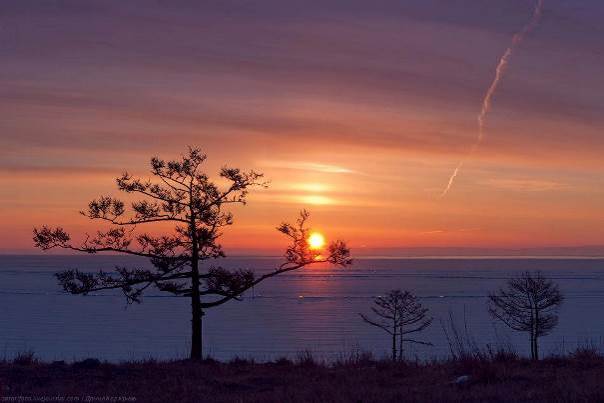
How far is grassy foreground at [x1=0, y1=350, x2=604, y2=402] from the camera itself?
12.4 m

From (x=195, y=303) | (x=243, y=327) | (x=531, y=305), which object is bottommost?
(x=243, y=327)

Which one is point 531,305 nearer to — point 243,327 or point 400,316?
point 400,316

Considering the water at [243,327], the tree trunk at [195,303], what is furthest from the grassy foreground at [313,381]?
the water at [243,327]

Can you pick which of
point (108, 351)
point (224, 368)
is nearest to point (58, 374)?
point (224, 368)

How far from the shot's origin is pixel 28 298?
129 metres

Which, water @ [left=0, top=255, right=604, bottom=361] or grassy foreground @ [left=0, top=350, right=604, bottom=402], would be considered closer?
grassy foreground @ [left=0, top=350, right=604, bottom=402]

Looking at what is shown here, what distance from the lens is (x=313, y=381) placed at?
1495 centimetres

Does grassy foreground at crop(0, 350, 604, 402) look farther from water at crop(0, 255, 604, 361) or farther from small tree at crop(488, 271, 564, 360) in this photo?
small tree at crop(488, 271, 564, 360)

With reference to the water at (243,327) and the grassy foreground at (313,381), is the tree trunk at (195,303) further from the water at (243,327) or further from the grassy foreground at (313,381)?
the water at (243,327)

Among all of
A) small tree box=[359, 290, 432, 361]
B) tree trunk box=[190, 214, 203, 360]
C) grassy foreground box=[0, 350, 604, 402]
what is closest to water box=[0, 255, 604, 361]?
small tree box=[359, 290, 432, 361]

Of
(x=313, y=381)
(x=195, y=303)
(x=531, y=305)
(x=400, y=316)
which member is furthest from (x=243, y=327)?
(x=313, y=381)

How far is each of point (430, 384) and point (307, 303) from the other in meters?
111

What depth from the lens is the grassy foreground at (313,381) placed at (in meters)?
12.4

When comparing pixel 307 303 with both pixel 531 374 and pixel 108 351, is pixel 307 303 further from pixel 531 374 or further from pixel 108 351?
pixel 531 374
